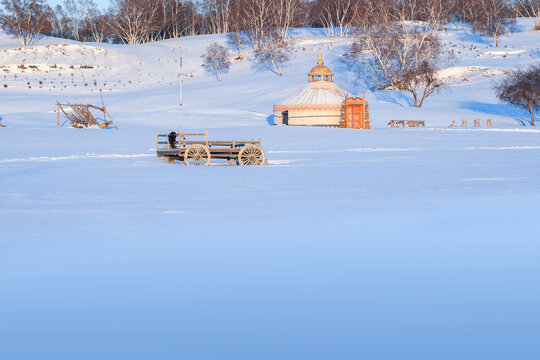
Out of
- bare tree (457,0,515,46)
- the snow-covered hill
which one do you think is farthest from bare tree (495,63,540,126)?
bare tree (457,0,515,46)

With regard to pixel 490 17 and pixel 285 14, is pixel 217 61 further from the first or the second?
pixel 490 17

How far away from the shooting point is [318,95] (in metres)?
49.7

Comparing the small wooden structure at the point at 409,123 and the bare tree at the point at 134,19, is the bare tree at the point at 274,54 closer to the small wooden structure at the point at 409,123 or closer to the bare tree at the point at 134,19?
the bare tree at the point at 134,19

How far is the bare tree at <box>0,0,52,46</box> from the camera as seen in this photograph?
93625 millimetres

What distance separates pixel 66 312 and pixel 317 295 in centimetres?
234

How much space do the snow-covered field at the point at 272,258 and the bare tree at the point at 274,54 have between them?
56.3 m

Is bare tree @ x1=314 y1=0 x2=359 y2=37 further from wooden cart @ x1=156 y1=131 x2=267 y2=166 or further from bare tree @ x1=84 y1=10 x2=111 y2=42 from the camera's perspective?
wooden cart @ x1=156 y1=131 x2=267 y2=166

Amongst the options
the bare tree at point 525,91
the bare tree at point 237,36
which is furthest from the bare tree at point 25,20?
the bare tree at point 525,91

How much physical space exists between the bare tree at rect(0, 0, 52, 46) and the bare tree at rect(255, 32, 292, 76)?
1221 inches

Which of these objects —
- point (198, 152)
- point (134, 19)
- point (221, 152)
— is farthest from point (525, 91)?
point (134, 19)

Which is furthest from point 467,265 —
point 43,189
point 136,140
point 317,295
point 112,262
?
point 136,140

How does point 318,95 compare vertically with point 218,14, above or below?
below

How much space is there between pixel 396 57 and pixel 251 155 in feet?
166

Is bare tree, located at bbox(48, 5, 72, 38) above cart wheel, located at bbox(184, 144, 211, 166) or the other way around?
above
